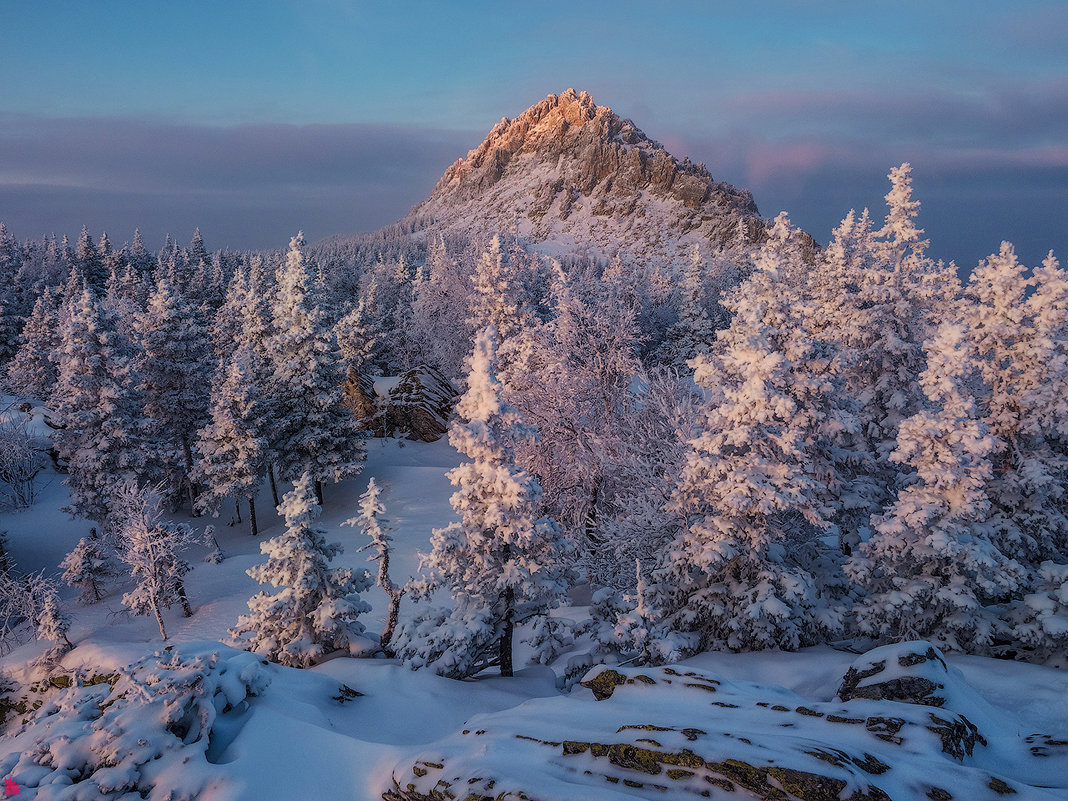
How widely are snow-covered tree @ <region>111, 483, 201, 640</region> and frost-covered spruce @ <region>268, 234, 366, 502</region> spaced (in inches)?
370

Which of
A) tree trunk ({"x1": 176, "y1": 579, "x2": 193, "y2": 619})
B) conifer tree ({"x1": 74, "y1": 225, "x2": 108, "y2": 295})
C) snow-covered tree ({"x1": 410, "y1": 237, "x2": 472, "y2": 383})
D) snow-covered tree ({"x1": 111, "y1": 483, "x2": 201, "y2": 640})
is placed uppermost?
conifer tree ({"x1": 74, "y1": 225, "x2": 108, "y2": 295})

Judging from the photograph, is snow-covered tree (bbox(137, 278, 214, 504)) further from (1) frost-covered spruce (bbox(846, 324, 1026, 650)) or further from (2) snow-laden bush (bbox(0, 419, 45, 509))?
(1) frost-covered spruce (bbox(846, 324, 1026, 650))

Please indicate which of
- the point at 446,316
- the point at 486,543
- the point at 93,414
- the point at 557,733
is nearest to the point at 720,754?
the point at 557,733

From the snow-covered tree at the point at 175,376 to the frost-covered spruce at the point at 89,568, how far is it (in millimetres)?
6686

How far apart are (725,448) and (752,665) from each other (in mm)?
5071

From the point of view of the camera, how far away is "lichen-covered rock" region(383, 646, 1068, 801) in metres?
6.52

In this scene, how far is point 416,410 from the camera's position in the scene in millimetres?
45125

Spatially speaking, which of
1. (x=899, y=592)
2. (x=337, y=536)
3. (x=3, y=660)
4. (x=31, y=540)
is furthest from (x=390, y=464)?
(x=899, y=592)

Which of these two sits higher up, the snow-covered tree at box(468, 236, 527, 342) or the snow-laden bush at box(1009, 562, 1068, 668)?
the snow-covered tree at box(468, 236, 527, 342)

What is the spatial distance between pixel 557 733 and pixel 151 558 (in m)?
20.6

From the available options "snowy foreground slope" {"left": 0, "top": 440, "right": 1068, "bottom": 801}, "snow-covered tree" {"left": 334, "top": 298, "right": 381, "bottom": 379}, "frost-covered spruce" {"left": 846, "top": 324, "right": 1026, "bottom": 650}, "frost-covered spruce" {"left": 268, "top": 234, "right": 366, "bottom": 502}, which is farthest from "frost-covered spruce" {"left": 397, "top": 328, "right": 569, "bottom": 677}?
"snow-covered tree" {"left": 334, "top": 298, "right": 381, "bottom": 379}

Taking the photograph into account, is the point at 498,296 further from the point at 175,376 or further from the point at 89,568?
Answer: the point at 89,568

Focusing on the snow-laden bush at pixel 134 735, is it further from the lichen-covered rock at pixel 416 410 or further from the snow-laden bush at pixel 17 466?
the lichen-covered rock at pixel 416 410

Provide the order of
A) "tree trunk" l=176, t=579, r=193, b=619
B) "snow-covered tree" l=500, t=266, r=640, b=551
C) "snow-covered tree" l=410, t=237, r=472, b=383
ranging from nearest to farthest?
1. "snow-covered tree" l=500, t=266, r=640, b=551
2. "tree trunk" l=176, t=579, r=193, b=619
3. "snow-covered tree" l=410, t=237, r=472, b=383
